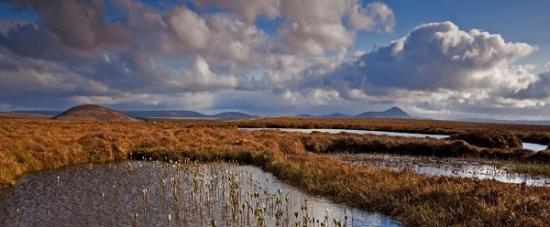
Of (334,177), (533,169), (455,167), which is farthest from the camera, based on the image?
(455,167)

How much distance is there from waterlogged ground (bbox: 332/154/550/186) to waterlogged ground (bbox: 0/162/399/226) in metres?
10.3

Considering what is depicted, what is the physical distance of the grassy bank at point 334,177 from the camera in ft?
54.0

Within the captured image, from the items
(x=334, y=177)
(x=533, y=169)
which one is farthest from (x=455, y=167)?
(x=334, y=177)

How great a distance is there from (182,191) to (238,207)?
435 centimetres

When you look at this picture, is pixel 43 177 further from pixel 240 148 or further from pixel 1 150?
pixel 240 148

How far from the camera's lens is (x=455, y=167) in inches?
1368

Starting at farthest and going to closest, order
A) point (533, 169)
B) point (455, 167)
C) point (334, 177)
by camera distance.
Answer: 1. point (455, 167)
2. point (533, 169)
3. point (334, 177)

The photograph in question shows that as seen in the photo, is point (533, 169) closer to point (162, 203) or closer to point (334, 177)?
point (334, 177)

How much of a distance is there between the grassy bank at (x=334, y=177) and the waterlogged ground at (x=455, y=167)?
5.58 metres

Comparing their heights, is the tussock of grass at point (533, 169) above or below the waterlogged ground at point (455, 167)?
above

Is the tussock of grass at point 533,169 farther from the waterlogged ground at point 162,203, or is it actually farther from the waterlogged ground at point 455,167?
the waterlogged ground at point 162,203

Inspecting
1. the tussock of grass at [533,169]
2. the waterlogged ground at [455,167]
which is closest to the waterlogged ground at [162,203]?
the waterlogged ground at [455,167]

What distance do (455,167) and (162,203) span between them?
2378cm

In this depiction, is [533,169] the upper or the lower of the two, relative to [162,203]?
upper
